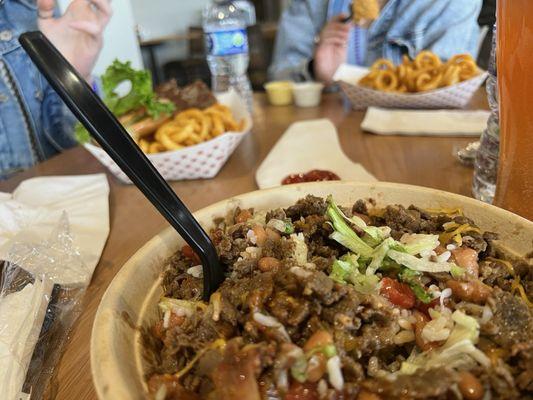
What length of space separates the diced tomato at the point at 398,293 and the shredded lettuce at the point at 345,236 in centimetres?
6

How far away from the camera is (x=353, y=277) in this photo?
73 cm

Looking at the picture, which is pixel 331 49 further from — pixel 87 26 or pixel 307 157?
pixel 307 157

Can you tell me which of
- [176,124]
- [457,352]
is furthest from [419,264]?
[176,124]

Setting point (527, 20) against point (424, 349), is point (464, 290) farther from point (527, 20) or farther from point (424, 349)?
point (527, 20)

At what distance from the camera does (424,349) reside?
0.64m

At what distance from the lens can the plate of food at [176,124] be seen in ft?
5.21

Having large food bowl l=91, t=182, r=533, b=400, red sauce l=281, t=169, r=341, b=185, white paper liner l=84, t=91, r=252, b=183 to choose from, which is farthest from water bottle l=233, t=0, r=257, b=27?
large food bowl l=91, t=182, r=533, b=400

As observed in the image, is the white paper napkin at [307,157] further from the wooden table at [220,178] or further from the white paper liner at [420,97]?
the white paper liner at [420,97]

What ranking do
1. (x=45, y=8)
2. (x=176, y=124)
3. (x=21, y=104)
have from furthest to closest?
(x=21, y=104) → (x=45, y=8) → (x=176, y=124)

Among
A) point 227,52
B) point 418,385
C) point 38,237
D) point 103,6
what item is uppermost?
point 103,6

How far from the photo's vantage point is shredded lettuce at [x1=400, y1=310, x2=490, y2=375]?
585 millimetres

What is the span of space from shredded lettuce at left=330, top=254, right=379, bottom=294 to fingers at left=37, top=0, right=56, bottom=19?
7.41ft

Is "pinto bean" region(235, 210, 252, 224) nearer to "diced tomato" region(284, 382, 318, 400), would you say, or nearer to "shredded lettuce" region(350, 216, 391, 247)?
"shredded lettuce" region(350, 216, 391, 247)

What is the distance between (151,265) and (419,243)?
49 cm
